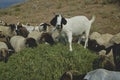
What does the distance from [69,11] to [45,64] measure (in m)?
16.9

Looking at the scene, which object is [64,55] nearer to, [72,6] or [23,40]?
[23,40]

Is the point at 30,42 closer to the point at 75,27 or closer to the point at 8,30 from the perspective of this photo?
the point at 75,27

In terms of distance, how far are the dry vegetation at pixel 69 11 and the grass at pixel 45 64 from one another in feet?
30.4

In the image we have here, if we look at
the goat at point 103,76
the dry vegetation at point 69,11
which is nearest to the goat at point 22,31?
the dry vegetation at point 69,11

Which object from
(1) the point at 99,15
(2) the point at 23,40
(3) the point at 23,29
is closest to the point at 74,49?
(2) the point at 23,40

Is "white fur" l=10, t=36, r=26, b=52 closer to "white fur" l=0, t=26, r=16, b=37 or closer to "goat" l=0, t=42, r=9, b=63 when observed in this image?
→ "goat" l=0, t=42, r=9, b=63

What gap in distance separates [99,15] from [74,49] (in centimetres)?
1291

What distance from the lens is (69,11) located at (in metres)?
32.6

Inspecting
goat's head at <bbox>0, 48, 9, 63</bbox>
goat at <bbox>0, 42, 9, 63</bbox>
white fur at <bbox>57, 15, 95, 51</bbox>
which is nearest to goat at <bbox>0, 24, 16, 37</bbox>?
goat at <bbox>0, 42, 9, 63</bbox>

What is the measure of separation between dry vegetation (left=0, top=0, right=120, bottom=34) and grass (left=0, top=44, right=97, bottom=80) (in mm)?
9272

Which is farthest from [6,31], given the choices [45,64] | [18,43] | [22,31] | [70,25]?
[45,64]

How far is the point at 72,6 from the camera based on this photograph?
3491 cm

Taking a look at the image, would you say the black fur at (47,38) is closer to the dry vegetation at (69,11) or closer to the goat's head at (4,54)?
the goat's head at (4,54)

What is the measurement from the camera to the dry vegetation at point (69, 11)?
27.7 m
